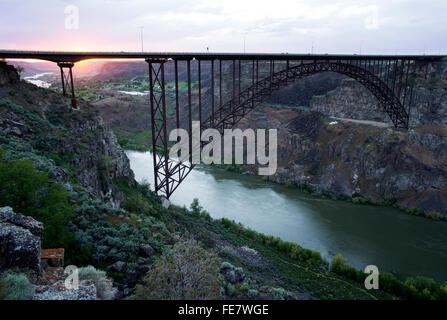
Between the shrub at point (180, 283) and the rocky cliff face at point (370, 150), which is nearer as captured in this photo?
the shrub at point (180, 283)

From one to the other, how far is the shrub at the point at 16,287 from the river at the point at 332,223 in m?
17.9

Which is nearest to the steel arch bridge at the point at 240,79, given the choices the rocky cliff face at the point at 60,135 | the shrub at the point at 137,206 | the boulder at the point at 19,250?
the rocky cliff face at the point at 60,135

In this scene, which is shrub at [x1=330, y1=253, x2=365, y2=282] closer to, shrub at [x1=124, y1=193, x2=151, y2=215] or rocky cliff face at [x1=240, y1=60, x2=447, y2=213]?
shrub at [x1=124, y1=193, x2=151, y2=215]

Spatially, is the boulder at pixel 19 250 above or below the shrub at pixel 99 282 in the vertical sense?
above

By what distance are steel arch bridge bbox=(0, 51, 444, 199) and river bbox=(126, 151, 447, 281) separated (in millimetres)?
4566

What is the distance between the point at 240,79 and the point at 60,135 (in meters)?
25.3

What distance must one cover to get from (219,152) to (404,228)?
2406 centimetres

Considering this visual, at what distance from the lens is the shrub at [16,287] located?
5.29 meters

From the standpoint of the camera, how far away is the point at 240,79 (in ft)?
121

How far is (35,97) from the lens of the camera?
17234 millimetres

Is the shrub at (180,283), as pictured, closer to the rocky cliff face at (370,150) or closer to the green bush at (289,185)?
the rocky cliff face at (370,150)

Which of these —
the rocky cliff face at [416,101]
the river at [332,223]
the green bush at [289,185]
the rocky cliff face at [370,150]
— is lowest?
the river at [332,223]

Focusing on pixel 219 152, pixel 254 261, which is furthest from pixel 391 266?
pixel 219 152

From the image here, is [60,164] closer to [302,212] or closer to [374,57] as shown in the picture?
[302,212]
